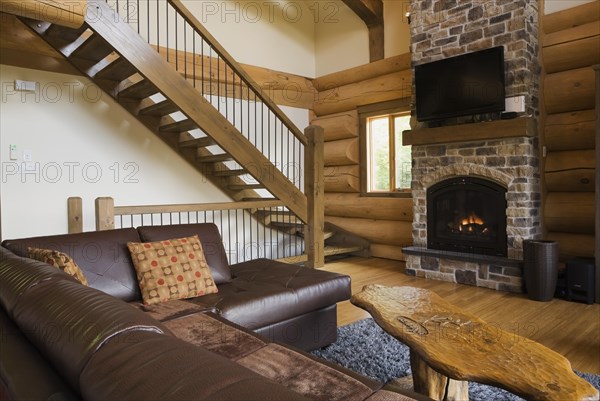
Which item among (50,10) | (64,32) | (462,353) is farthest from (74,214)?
(462,353)

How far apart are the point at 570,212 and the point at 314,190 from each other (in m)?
2.69

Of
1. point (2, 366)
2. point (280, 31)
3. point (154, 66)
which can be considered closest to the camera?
point (2, 366)

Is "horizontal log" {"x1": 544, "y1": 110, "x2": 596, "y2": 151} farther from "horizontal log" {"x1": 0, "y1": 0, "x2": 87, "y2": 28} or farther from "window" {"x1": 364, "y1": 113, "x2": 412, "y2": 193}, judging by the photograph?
"horizontal log" {"x1": 0, "y1": 0, "x2": 87, "y2": 28}

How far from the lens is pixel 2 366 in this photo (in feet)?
3.28

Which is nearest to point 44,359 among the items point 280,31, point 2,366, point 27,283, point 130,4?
point 2,366

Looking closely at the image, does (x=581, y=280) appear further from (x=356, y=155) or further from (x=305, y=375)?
(x=305, y=375)

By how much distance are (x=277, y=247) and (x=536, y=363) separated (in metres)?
4.61

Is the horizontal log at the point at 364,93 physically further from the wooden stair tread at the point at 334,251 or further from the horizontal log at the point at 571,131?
the wooden stair tread at the point at 334,251

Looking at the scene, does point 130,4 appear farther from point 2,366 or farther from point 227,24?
point 2,366

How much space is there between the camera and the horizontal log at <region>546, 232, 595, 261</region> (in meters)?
4.25

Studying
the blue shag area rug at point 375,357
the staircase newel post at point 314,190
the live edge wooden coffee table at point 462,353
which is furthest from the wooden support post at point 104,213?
the live edge wooden coffee table at point 462,353

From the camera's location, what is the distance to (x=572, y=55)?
4262mm

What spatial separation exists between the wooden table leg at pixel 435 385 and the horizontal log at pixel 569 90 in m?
3.48

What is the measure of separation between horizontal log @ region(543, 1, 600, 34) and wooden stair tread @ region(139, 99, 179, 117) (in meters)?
3.91
